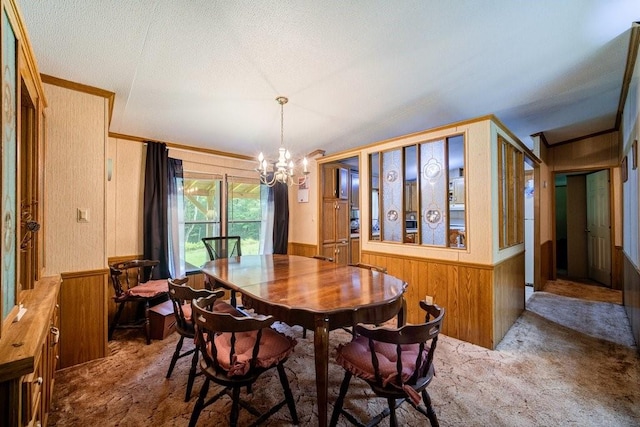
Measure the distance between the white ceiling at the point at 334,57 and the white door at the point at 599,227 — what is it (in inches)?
93.3

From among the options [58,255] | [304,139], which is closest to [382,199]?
[304,139]

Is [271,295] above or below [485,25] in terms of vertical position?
below

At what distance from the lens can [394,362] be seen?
145 centimetres

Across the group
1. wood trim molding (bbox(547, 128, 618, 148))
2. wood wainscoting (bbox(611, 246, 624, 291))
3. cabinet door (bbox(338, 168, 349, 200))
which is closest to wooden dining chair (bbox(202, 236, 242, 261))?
cabinet door (bbox(338, 168, 349, 200))

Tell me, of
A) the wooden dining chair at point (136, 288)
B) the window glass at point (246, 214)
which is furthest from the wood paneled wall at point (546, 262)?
the wooden dining chair at point (136, 288)

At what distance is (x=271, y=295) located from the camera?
1726mm

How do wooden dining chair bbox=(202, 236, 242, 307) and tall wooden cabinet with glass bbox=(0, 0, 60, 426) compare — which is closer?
tall wooden cabinet with glass bbox=(0, 0, 60, 426)

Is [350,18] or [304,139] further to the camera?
[304,139]

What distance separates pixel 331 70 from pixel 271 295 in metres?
1.76

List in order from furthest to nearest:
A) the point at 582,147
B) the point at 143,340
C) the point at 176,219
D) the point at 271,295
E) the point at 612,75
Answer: the point at 582,147 < the point at 176,219 < the point at 143,340 < the point at 612,75 < the point at 271,295

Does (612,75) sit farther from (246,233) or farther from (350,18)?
(246,233)

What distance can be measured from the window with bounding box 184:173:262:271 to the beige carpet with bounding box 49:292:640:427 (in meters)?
1.65

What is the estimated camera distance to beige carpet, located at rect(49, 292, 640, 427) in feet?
5.56

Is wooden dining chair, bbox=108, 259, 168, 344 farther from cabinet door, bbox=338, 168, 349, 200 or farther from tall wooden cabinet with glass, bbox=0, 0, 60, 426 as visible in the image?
cabinet door, bbox=338, 168, 349, 200
